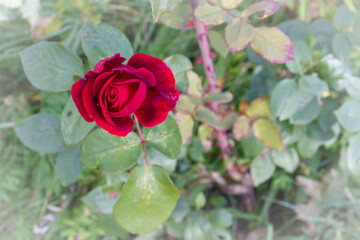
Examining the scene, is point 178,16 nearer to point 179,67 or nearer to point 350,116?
point 179,67

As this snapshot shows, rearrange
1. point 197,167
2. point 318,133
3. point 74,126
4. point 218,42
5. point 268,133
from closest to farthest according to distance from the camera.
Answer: point 74,126 → point 218,42 → point 268,133 → point 318,133 → point 197,167

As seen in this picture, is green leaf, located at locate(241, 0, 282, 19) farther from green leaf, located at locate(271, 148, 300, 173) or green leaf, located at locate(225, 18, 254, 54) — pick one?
green leaf, located at locate(271, 148, 300, 173)

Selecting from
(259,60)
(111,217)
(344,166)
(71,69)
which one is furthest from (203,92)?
(344,166)

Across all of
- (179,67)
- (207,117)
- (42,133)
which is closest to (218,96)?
(207,117)

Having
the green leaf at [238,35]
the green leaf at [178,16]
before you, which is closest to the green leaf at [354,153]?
the green leaf at [238,35]

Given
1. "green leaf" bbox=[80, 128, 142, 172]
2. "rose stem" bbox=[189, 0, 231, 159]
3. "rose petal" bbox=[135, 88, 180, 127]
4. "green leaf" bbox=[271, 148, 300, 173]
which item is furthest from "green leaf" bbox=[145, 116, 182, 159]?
"green leaf" bbox=[271, 148, 300, 173]

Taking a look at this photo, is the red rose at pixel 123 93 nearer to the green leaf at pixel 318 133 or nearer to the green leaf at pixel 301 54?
the green leaf at pixel 301 54
